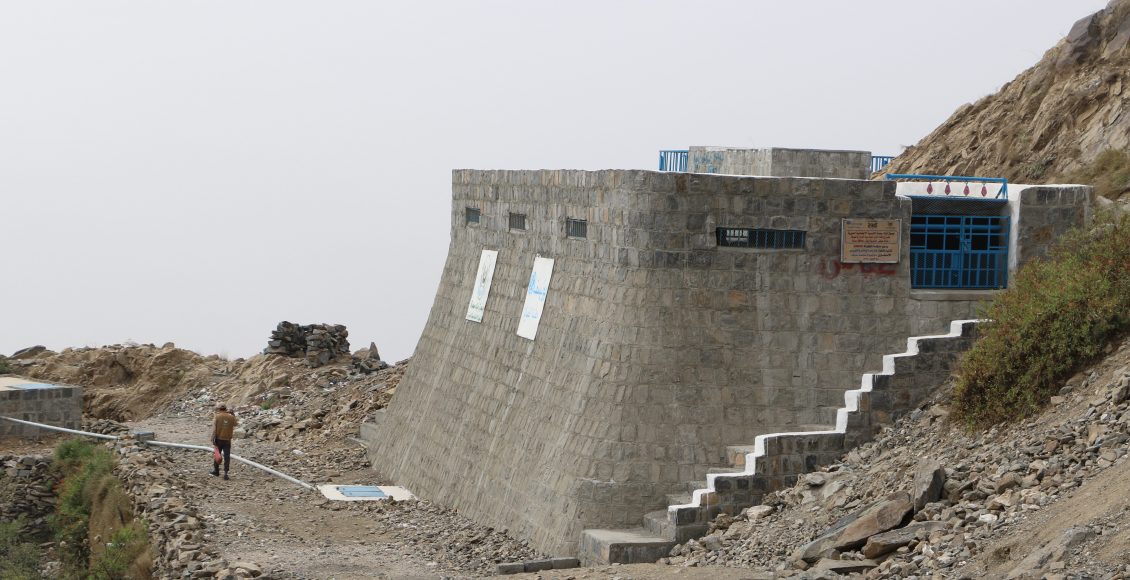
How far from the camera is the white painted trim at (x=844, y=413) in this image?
653 inches

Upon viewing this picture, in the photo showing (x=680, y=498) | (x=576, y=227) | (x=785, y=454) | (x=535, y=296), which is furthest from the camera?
(x=535, y=296)

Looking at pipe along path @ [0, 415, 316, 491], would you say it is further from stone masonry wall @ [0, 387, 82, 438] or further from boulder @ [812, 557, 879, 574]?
boulder @ [812, 557, 879, 574]

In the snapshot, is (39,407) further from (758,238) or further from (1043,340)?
(1043,340)

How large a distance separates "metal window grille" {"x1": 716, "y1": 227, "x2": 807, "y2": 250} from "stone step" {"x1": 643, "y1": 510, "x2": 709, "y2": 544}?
369 cm

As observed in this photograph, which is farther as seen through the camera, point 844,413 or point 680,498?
point 844,413

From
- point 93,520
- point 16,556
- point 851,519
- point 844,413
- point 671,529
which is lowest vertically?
point 16,556

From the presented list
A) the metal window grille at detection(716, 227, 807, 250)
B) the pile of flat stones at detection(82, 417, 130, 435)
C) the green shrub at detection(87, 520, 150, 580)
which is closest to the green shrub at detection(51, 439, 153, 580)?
the green shrub at detection(87, 520, 150, 580)

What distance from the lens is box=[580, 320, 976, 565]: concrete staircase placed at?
16281 millimetres

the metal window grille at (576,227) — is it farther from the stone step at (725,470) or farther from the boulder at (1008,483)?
the boulder at (1008,483)

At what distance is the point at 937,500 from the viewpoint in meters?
13.9

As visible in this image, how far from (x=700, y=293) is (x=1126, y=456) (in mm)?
6068

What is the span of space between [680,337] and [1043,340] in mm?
4462

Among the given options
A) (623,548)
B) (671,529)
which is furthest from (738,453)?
(623,548)

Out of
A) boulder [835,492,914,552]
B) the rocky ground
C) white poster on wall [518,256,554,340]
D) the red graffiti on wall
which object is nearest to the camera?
the rocky ground
